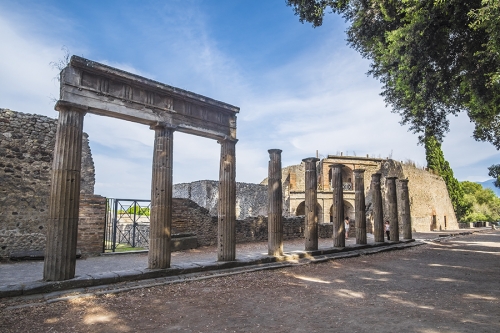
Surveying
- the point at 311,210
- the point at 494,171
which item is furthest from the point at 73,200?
the point at 494,171

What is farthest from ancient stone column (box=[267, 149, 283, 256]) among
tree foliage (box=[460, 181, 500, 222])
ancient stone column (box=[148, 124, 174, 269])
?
tree foliage (box=[460, 181, 500, 222])

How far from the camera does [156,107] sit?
797 centimetres

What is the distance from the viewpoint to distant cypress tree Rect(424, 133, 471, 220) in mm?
37688

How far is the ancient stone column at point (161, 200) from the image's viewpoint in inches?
289

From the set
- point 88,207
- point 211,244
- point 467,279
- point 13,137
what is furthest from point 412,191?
point 13,137

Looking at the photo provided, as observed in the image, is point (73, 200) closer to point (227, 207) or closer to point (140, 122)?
point (140, 122)

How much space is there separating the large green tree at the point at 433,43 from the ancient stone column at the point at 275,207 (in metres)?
4.31

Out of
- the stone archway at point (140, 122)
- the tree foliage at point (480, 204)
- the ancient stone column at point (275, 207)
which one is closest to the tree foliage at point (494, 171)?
the ancient stone column at point (275, 207)

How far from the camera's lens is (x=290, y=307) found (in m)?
4.94

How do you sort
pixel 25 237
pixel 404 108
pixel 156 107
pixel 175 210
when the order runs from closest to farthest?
pixel 156 107 → pixel 25 237 → pixel 404 108 → pixel 175 210

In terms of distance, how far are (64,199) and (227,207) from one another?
4010 mm

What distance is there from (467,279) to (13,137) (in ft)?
44.1

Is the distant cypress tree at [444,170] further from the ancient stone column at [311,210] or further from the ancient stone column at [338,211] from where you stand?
the ancient stone column at [311,210]

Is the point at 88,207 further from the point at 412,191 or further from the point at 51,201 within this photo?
the point at 412,191
